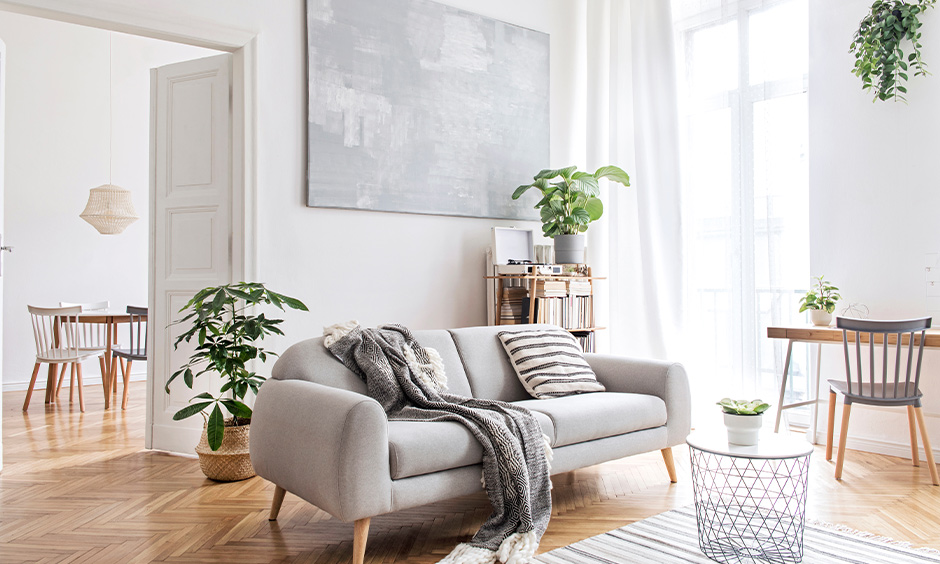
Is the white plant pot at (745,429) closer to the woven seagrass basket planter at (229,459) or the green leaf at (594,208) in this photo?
the woven seagrass basket planter at (229,459)

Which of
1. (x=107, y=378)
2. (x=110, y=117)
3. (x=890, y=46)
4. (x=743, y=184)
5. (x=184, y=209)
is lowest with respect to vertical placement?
(x=107, y=378)

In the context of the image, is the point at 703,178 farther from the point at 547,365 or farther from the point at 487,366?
the point at 487,366

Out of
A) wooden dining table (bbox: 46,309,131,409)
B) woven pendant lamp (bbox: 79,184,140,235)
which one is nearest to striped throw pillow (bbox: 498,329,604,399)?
wooden dining table (bbox: 46,309,131,409)

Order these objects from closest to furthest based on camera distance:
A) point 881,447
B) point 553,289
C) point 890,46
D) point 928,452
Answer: point 928,452 < point 890,46 < point 881,447 < point 553,289

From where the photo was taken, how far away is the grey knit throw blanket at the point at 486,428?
8.09 feet

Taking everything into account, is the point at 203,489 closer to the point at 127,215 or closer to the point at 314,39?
the point at 314,39

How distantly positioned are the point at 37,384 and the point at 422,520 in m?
5.06

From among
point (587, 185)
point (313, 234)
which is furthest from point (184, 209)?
point (587, 185)

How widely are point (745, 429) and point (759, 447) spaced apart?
0.07 m

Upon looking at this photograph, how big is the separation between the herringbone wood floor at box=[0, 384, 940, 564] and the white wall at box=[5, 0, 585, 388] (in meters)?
1.04

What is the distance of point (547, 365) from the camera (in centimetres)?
336

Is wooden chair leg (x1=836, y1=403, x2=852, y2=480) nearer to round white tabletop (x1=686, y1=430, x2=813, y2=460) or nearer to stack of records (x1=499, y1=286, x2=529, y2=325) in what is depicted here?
round white tabletop (x1=686, y1=430, x2=813, y2=460)

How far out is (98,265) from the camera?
676cm


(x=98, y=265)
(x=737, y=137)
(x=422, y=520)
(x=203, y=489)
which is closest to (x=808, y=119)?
(x=737, y=137)
